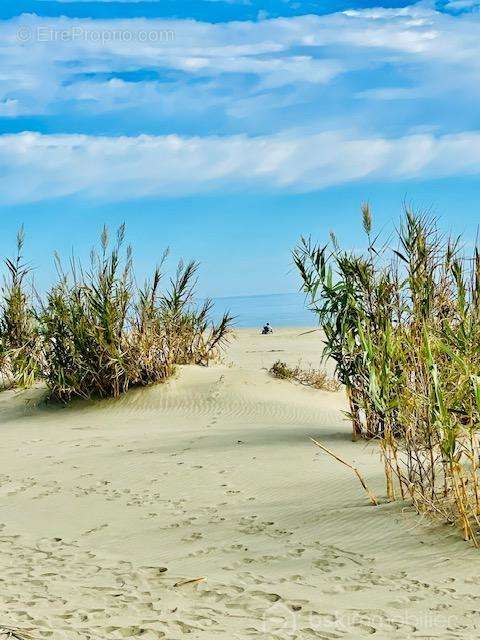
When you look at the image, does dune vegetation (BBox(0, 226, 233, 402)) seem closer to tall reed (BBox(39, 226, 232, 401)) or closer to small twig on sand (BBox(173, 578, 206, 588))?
tall reed (BBox(39, 226, 232, 401))

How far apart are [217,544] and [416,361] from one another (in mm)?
2033

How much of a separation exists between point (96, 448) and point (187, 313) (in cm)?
429

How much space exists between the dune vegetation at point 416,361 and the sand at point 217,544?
0.33 metres

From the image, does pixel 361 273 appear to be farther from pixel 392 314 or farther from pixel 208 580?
pixel 208 580

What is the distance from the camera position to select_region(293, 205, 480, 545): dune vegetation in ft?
18.0

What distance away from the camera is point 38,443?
1059cm

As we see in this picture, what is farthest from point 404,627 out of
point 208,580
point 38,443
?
point 38,443

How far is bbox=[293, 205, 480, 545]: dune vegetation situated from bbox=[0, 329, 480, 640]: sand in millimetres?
A: 329

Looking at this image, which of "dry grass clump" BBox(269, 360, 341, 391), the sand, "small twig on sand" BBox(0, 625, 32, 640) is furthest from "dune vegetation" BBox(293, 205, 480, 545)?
"dry grass clump" BBox(269, 360, 341, 391)

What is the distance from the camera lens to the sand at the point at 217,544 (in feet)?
14.4

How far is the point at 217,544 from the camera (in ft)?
19.2

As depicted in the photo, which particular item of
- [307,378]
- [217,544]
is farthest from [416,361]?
[307,378]

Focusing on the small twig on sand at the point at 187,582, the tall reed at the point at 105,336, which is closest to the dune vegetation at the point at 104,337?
the tall reed at the point at 105,336

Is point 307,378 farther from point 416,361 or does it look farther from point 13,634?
point 13,634
